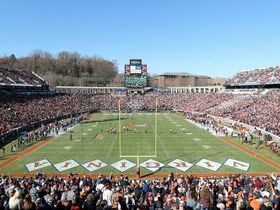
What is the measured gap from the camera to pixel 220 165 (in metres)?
27.1

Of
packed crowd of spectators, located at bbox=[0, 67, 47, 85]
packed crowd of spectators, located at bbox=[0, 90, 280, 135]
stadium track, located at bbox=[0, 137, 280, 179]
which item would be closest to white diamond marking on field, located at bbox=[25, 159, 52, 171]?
stadium track, located at bbox=[0, 137, 280, 179]

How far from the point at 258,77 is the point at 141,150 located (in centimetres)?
4558

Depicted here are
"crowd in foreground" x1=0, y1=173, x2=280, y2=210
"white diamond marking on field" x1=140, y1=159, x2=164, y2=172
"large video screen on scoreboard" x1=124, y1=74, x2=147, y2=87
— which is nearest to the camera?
"crowd in foreground" x1=0, y1=173, x2=280, y2=210

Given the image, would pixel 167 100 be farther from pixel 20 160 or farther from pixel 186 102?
pixel 20 160

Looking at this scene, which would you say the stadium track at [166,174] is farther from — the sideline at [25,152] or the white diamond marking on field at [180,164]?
the white diamond marking on field at [180,164]

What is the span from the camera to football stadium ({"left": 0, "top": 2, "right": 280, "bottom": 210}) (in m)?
12.5

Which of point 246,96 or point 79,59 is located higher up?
point 79,59

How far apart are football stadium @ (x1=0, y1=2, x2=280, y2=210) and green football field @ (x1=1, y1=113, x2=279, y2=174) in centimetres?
8

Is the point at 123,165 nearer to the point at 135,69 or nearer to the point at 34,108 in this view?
the point at 34,108

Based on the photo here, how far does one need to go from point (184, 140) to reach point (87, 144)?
32.3 feet

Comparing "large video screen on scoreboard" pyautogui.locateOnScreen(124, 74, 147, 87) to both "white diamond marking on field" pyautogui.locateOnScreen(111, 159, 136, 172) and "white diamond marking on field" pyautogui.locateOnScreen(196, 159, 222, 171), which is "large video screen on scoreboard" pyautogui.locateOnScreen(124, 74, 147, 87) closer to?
"white diamond marking on field" pyautogui.locateOnScreen(111, 159, 136, 172)

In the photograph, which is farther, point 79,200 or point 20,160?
point 20,160

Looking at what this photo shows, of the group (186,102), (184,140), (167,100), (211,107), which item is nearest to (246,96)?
(211,107)

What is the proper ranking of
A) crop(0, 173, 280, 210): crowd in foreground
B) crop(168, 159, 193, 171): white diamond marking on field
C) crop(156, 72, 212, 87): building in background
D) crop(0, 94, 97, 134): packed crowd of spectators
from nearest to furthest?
crop(0, 173, 280, 210): crowd in foreground → crop(168, 159, 193, 171): white diamond marking on field → crop(0, 94, 97, 134): packed crowd of spectators → crop(156, 72, 212, 87): building in background
